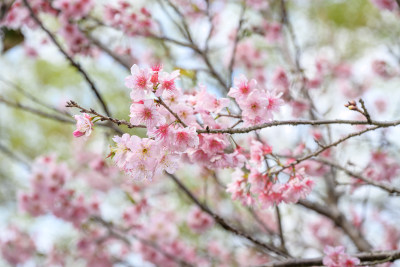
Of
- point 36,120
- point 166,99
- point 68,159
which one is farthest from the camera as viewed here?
point 36,120

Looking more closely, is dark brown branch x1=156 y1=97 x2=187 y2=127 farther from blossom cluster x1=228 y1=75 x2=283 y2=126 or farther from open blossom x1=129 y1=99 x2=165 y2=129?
blossom cluster x1=228 y1=75 x2=283 y2=126

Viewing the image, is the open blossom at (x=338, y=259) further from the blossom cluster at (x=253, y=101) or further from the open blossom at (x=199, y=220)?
the open blossom at (x=199, y=220)

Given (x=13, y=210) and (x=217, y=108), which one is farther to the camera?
(x=13, y=210)

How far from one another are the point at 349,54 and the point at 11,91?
659 centimetres

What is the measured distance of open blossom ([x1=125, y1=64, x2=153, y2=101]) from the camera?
5.06ft

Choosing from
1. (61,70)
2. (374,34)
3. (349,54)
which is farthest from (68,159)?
(374,34)

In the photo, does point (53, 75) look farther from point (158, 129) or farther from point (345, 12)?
point (158, 129)

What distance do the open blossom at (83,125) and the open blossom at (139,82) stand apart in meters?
0.20

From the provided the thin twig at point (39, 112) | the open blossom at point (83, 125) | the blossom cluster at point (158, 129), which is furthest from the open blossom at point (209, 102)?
the thin twig at point (39, 112)

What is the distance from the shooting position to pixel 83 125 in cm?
157

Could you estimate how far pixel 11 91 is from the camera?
8000 mm

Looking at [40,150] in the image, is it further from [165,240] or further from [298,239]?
[298,239]

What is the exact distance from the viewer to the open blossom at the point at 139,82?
5.06 ft

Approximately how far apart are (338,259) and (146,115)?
4.08 ft
